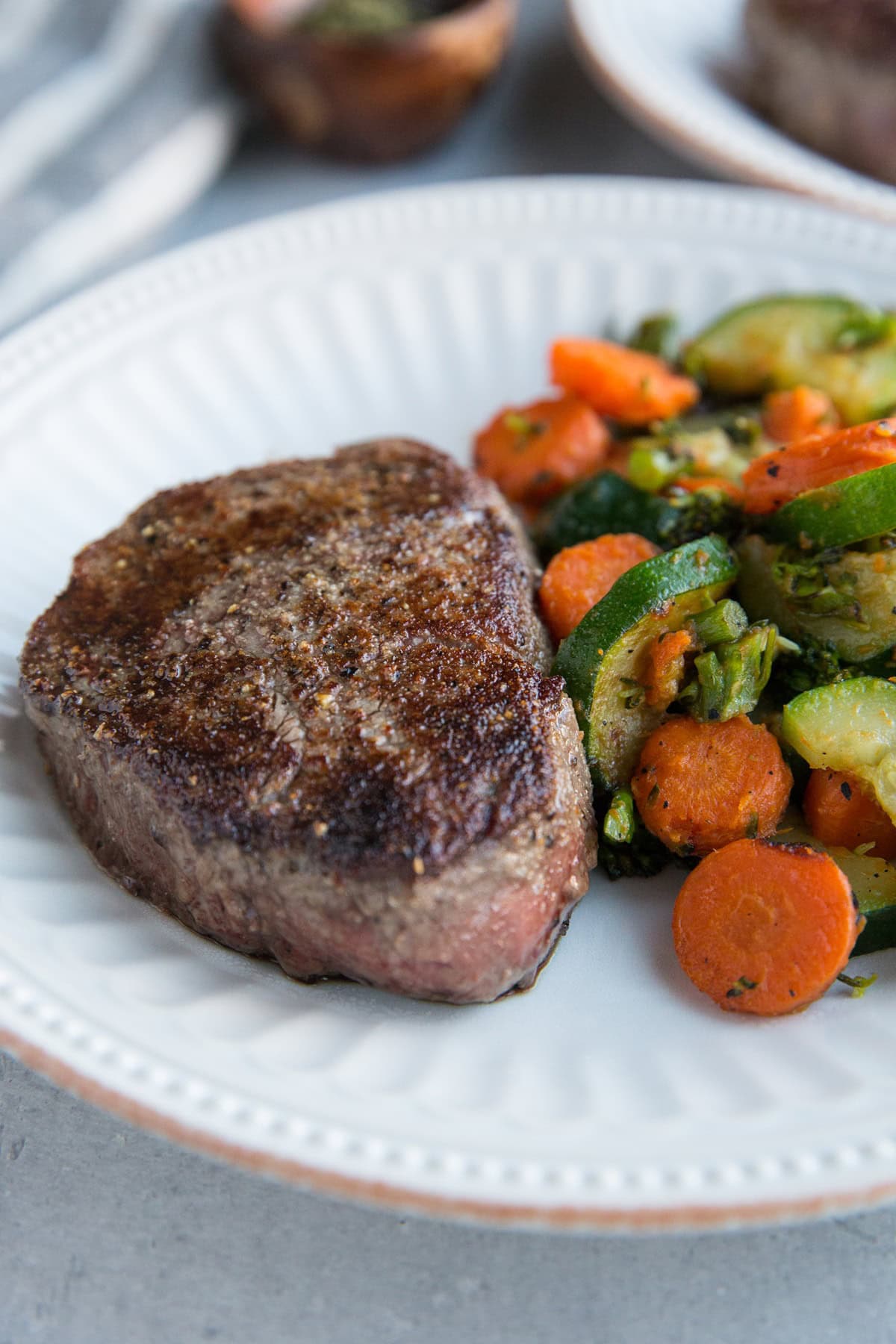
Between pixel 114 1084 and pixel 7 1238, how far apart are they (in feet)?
1.77

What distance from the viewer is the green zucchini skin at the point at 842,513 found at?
2.82 m

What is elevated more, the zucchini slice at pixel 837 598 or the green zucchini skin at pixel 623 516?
the green zucchini skin at pixel 623 516

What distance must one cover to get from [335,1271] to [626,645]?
1.45m

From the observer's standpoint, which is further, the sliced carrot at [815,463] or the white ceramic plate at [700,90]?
the white ceramic plate at [700,90]

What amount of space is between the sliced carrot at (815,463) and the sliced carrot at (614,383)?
69 centimetres

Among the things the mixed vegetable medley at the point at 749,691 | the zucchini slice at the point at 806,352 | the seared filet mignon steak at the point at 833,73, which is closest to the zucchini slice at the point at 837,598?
the mixed vegetable medley at the point at 749,691

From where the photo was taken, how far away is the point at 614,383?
12.5ft

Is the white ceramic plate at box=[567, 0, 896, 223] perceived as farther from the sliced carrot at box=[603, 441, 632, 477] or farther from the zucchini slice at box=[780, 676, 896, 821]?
the zucchini slice at box=[780, 676, 896, 821]

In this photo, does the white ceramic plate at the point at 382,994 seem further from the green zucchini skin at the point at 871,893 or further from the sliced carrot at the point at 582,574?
the sliced carrot at the point at 582,574

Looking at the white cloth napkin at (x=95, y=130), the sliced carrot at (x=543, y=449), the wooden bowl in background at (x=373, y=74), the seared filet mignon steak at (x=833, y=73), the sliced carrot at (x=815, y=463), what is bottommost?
the seared filet mignon steak at (x=833, y=73)

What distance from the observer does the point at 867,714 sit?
2742 mm

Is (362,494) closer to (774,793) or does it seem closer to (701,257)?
(774,793)

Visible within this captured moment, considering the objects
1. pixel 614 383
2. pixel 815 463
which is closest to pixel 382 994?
pixel 815 463

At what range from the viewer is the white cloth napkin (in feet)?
16.0
